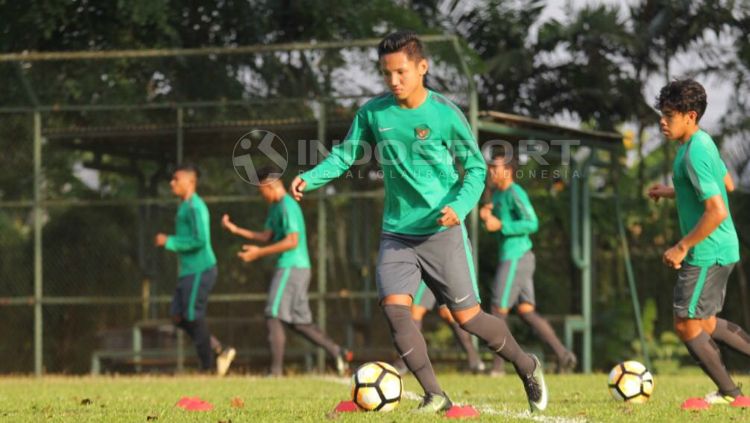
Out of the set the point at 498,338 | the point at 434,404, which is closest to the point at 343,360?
the point at 498,338

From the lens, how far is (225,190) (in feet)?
49.5

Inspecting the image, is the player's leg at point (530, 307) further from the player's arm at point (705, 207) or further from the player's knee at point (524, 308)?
the player's arm at point (705, 207)

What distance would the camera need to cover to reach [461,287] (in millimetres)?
6898

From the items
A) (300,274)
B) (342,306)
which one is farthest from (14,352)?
(300,274)

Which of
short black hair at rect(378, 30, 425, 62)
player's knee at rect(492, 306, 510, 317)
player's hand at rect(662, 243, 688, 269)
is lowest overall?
player's knee at rect(492, 306, 510, 317)

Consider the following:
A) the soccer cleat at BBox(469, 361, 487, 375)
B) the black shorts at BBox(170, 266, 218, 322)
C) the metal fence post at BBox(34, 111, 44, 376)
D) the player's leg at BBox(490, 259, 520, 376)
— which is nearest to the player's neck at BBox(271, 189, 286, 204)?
the black shorts at BBox(170, 266, 218, 322)

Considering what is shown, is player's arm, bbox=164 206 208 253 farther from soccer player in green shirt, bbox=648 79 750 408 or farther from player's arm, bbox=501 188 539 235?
soccer player in green shirt, bbox=648 79 750 408

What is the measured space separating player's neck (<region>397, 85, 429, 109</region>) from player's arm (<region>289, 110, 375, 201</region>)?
22 cm

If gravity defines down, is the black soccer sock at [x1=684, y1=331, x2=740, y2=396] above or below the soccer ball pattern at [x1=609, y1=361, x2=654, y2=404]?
above

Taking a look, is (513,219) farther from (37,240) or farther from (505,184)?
(37,240)

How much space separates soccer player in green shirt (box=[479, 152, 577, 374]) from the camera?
12.1 metres

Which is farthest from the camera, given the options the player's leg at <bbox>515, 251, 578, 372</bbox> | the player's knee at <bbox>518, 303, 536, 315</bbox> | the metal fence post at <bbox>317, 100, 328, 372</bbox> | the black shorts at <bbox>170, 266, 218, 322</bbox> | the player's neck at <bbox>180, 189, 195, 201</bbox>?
the metal fence post at <bbox>317, 100, 328, 372</bbox>

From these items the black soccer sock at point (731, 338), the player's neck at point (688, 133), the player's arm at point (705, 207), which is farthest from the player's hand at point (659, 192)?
the black soccer sock at point (731, 338)

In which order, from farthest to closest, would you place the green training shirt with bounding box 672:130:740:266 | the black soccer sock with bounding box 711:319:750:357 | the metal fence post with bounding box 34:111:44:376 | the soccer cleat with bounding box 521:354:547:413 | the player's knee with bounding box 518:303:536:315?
1. the metal fence post with bounding box 34:111:44:376
2. the player's knee with bounding box 518:303:536:315
3. the black soccer sock with bounding box 711:319:750:357
4. the green training shirt with bounding box 672:130:740:266
5. the soccer cleat with bounding box 521:354:547:413
